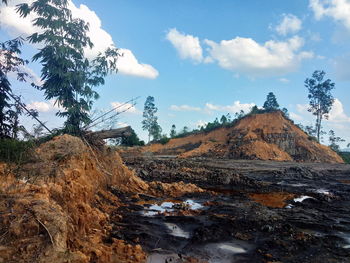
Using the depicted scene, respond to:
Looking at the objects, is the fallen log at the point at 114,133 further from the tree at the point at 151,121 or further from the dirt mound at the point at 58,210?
the tree at the point at 151,121

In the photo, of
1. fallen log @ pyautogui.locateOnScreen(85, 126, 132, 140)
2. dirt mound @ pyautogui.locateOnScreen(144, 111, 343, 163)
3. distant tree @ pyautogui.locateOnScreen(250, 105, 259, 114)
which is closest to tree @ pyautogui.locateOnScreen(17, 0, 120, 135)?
fallen log @ pyautogui.locateOnScreen(85, 126, 132, 140)

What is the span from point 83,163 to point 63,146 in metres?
0.71

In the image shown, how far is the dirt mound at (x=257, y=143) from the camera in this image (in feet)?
105

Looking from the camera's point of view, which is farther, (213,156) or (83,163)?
(213,156)

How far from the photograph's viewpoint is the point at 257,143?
32094 millimetres

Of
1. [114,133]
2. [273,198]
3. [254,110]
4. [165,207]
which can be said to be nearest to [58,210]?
[165,207]

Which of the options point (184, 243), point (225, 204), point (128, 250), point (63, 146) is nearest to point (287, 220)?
point (225, 204)

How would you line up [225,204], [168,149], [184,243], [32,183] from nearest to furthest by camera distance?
[32,183] → [184,243] → [225,204] → [168,149]

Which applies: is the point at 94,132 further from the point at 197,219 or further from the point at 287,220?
the point at 287,220

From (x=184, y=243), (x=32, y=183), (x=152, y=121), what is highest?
(x=152, y=121)

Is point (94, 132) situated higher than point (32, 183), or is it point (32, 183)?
point (94, 132)

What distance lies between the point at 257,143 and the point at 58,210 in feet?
99.8

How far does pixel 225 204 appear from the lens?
876cm

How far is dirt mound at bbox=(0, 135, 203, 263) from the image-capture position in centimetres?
319
